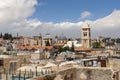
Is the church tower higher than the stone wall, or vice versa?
the church tower

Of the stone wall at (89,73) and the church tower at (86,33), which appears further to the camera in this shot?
the church tower at (86,33)

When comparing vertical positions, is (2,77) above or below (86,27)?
below

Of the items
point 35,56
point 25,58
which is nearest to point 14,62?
point 25,58

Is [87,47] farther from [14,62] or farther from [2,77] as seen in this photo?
[2,77]

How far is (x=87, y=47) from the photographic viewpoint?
291 feet

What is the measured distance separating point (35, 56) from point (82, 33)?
33602mm

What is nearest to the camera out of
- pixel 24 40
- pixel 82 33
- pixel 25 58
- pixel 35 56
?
pixel 25 58

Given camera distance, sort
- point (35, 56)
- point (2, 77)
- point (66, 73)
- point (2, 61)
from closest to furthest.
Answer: point (66, 73) < point (2, 77) < point (2, 61) < point (35, 56)

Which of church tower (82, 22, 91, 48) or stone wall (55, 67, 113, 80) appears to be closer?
stone wall (55, 67, 113, 80)

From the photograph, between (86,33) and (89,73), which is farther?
(86,33)

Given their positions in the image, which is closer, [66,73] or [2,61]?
[66,73]

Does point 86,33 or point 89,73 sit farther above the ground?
point 86,33

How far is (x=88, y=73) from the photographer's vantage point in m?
17.5

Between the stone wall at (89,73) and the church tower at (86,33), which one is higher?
the church tower at (86,33)
